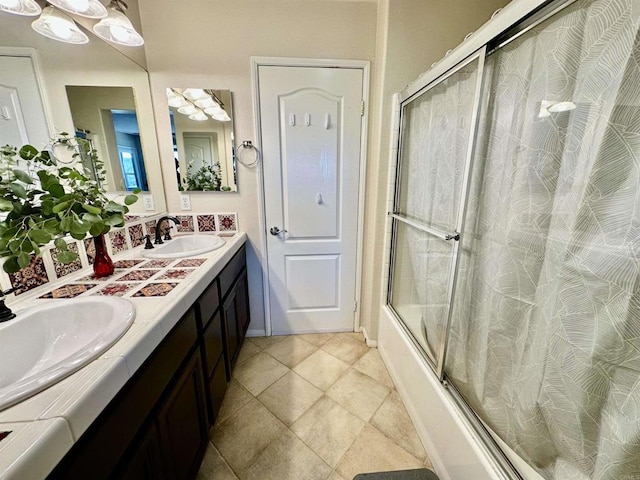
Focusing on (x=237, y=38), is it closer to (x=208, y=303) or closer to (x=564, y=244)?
(x=208, y=303)

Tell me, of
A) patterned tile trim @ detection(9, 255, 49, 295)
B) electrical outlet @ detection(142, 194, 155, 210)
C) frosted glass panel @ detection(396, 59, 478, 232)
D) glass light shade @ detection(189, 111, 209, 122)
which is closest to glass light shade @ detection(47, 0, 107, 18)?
glass light shade @ detection(189, 111, 209, 122)

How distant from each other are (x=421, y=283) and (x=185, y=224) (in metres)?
1.73

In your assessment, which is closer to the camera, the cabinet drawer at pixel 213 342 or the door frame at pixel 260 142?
the cabinet drawer at pixel 213 342

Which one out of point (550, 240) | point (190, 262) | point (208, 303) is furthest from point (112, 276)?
point (550, 240)

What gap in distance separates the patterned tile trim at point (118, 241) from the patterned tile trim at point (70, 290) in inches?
16.4

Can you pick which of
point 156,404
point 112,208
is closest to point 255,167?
point 112,208

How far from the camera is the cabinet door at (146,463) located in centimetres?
66

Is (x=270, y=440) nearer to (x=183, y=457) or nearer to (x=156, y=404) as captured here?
(x=183, y=457)

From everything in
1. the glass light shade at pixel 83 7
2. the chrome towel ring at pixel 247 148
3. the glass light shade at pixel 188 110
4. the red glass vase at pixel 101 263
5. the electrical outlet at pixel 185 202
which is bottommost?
the red glass vase at pixel 101 263

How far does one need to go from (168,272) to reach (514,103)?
1505 millimetres

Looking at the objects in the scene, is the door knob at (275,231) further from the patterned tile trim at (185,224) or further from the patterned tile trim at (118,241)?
the patterned tile trim at (118,241)

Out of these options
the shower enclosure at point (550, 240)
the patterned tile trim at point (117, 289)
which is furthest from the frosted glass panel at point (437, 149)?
the patterned tile trim at point (117, 289)

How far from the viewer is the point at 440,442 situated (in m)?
1.17

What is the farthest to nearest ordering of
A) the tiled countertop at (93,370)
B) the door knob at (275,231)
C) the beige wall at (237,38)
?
the door knob at (275,231) < the beige wall at (237,38) < the tiled countertop at (93,370)
